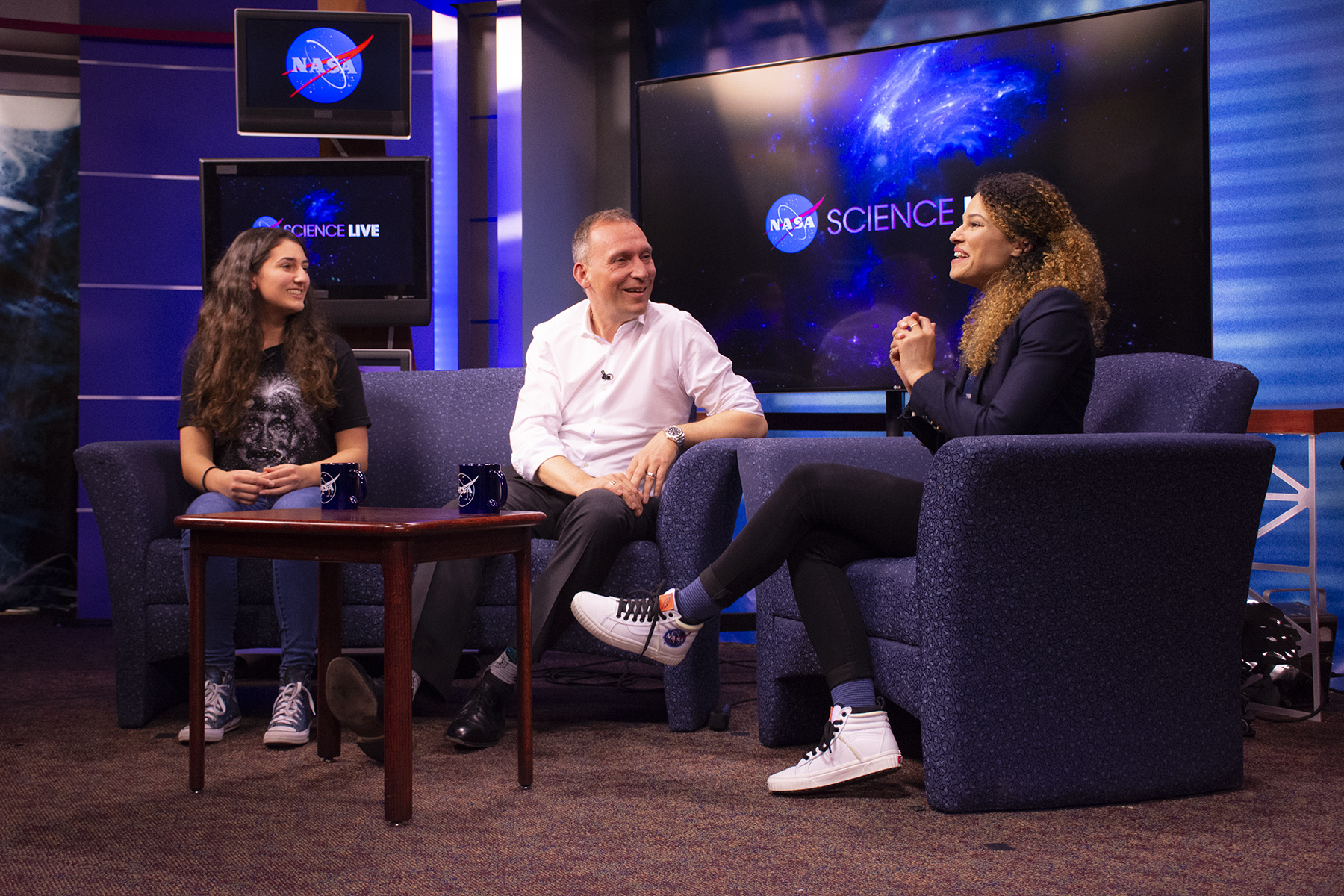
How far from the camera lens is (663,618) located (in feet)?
7.21

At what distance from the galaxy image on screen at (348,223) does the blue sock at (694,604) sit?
1.64 meters

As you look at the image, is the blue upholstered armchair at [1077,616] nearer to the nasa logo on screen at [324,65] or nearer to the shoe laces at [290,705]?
the shoe laces at [290,705]

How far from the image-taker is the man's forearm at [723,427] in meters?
2.72

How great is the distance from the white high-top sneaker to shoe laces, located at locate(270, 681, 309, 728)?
106cm

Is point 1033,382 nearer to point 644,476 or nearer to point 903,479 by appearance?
point 903,479

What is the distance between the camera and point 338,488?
81.8 inches

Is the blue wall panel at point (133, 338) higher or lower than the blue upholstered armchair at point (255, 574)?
higher

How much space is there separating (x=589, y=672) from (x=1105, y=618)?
1.83 metres

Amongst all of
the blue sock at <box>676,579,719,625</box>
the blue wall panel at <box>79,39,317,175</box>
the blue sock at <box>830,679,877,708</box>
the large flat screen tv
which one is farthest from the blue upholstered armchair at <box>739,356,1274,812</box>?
the blue wall panel at <box>79,39,317,175</box>

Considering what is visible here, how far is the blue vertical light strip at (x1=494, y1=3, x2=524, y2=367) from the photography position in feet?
13.0

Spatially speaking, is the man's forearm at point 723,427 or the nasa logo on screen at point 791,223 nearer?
the man's forearm at point 723,427

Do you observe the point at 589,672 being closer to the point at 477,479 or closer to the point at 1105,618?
the point at 477,479

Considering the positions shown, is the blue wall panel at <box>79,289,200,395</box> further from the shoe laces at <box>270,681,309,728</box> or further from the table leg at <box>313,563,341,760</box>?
the table leg at <box>313,563,341,760</box>

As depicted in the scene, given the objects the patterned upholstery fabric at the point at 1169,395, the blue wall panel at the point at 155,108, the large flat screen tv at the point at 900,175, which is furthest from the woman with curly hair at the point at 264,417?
the blue wall panel at the point at 155,108
